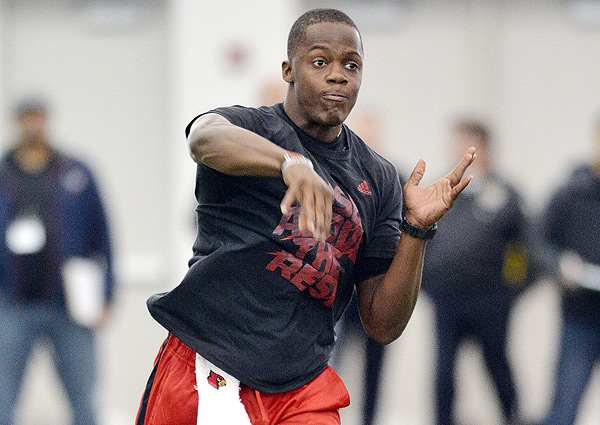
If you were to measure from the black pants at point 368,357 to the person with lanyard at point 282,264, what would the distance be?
158 inches

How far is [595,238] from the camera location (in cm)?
768

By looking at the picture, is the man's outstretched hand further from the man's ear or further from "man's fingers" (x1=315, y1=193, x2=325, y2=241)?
"man's fingers" (x1=315, y1=193, x2=325, y2=241)

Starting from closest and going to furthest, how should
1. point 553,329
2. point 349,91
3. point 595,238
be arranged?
point 349,91 → point 595,238 → point 553,329

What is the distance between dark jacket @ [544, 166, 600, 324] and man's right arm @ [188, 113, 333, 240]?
418 cm

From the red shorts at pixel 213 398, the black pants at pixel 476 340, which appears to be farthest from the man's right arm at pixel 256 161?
the black pants at pixel 476 340

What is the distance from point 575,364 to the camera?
763cm

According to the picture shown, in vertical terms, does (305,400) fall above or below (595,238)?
above

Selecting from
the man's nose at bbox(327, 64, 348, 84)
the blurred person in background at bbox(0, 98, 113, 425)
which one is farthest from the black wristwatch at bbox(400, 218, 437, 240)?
the blurred person in background at bbox(0, 98, 113, 425)

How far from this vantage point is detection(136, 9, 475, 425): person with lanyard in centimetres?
407

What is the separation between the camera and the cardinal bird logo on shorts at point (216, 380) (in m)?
4.12

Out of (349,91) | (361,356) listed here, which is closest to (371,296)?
(349,91)

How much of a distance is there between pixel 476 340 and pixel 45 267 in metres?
2.54

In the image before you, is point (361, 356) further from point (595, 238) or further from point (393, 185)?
point (393, 185)

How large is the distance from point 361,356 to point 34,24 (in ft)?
15.7
